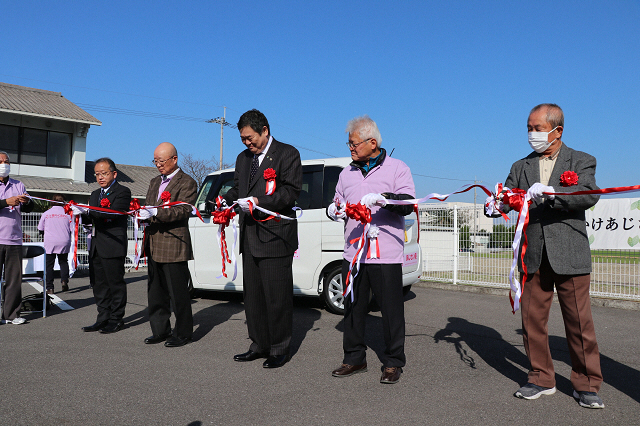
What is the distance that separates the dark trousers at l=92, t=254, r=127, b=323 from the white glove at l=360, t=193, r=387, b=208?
332cm

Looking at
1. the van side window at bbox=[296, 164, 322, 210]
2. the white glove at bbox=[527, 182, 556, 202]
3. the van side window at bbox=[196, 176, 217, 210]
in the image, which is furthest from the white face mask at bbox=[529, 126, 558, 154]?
the van side window at bbox=[196, 176, 217, 210]

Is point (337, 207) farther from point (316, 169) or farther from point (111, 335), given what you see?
point (111, 335)

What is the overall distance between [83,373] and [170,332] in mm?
1258

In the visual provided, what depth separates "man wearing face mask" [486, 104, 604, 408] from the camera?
10.4 feet

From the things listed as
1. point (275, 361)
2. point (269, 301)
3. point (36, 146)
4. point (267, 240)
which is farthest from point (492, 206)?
point (36, 146)

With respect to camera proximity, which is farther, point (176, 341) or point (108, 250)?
point (108, 250)

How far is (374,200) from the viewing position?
345cm

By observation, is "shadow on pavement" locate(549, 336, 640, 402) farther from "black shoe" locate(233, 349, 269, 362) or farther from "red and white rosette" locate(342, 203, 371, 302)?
"black shoe" locate(233, 349, 269, 362)

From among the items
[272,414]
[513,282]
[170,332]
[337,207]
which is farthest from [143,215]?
[513,282]

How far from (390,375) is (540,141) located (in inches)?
77.3

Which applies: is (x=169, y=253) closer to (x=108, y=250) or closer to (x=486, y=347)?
(x=108, y=250)

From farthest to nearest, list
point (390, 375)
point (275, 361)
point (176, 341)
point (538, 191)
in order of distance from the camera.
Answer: point (176, 341) < point (275, 361) < point (390, 375) < point (538, 191)

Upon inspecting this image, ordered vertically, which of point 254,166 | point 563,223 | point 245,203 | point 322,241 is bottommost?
point 322,241

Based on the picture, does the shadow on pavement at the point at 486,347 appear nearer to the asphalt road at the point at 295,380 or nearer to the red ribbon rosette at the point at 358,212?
the asphalt road at the point at 295,380
